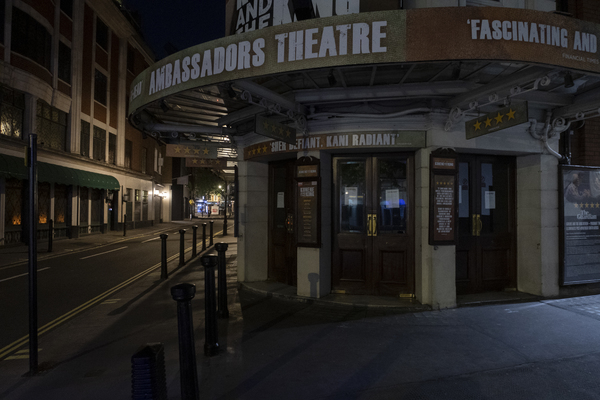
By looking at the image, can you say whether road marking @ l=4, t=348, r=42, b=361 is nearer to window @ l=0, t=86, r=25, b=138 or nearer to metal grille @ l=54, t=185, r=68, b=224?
window @ l=0, t=86, r=25, b=138

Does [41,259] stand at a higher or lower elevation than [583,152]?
lower

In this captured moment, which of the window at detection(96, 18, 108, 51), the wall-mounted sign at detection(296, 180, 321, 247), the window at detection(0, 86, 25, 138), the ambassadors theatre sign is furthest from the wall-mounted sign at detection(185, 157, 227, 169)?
the window at detection(96, 18, 108, 51)


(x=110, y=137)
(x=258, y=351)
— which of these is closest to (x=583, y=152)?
(x=258, y=351)

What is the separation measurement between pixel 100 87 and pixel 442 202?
23624 millimetres

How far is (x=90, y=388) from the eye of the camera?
11.6ft

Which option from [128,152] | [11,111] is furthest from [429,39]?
[128,152]

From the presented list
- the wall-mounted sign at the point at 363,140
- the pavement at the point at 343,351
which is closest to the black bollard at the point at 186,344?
the pavement at the point at 343,351

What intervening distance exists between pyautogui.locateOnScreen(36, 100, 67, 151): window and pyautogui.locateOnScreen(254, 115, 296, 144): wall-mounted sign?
15.3 m

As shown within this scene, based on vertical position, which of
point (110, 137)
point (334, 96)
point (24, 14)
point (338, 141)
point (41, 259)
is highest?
point (24, 14)

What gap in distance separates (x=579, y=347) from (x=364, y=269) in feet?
10.8

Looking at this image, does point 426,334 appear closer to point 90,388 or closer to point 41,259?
point 90,388

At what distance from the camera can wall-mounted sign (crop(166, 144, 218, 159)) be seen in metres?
8.48

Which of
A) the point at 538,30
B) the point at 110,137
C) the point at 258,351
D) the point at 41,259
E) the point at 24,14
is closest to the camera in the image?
the point at 538,30

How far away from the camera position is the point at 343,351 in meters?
4.35
